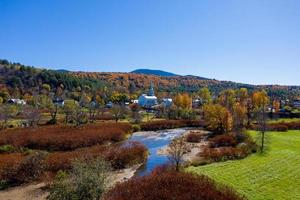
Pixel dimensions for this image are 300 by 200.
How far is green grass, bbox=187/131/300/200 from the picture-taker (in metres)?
21.6

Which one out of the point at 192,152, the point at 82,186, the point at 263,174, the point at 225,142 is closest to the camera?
the point at 82,186

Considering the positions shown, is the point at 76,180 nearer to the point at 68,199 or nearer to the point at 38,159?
the point at 68,199

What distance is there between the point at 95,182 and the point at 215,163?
59.0 feet

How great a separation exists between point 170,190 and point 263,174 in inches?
442

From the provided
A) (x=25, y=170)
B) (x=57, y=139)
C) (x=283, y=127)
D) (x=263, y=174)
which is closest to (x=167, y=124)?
(x=283, y=127)

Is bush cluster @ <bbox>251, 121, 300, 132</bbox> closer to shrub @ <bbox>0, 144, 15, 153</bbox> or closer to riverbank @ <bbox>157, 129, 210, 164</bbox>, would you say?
riverbank @ <bbox>157, 129, 210, 164</bbox>

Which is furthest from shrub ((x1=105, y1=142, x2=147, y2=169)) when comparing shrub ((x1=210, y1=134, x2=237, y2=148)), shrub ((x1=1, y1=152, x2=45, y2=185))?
shrub ((x1=210, y1=134, x2=237, y2=148))

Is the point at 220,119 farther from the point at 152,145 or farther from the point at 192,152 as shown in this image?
the point at 192,152

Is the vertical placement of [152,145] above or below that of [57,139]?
below

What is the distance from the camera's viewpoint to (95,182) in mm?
16812

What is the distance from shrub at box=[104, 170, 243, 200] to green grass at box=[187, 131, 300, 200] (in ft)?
11.7

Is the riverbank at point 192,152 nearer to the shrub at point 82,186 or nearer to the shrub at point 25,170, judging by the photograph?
the shrub at point 25,170

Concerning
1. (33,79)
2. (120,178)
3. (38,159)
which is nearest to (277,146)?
(120,178)

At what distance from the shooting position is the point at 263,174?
26.0m
